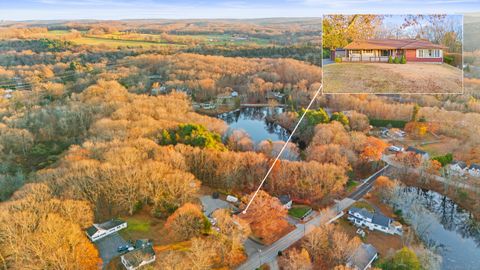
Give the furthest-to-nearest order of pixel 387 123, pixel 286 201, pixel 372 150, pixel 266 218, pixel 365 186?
pixel 387 123
pixel 372 150
pixel 365 186
pixel 286 201
pixel 266 218

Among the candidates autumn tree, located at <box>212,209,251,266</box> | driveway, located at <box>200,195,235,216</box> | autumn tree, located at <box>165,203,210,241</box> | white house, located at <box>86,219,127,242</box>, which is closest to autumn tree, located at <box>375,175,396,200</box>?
driveway, located at <box>200,195,235,216</box>

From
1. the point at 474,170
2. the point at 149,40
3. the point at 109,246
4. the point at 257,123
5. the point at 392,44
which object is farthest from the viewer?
the point at 149,40

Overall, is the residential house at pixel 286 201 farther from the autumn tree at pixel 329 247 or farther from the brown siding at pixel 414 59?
the brown siding at pixel 414 59

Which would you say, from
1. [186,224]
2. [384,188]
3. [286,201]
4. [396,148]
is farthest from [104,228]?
[396,148]

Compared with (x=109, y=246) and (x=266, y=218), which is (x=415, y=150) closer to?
(x=266, y=218)

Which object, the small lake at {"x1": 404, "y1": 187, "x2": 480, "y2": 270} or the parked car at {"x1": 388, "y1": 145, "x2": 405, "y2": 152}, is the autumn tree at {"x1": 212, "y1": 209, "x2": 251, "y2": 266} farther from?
the parked car at {"x1": 388, "y1": 145, "x2": 405, "y2": 152}
